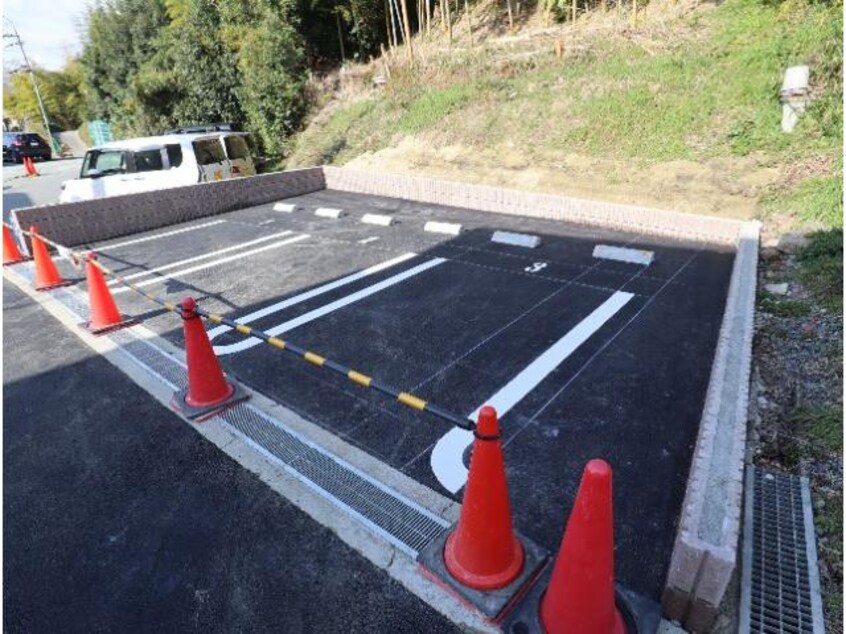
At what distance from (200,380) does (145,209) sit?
7.27m

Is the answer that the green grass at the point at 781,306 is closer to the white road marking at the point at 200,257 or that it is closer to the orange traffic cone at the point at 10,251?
the white road marking at the point at 200,257

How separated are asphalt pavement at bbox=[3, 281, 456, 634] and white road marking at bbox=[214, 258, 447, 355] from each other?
105cm

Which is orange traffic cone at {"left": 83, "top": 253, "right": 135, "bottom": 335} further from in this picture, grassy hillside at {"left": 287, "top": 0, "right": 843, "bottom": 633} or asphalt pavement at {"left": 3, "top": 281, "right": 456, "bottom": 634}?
grassy hillside at {"left": 287, "top": 0, "right": 843, "bottom": 633}

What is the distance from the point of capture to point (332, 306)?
5559mm

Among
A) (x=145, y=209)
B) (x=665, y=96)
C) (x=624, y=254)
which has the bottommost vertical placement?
(x=624, y=254)

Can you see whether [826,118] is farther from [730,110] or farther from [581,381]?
[581,381]

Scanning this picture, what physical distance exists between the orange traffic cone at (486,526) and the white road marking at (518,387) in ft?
2.08

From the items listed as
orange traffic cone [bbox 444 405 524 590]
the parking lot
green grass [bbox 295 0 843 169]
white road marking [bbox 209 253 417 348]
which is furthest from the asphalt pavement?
green grass [bbox 295 0 843 169]

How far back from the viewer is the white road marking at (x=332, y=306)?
4.68 m

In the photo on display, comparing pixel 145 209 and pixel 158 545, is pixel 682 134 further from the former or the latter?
pixel 158 545

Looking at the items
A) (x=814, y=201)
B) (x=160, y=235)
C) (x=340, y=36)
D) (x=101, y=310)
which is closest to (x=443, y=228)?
(x=101, y=310)

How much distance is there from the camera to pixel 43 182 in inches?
762

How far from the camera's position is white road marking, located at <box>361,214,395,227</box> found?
8.93m

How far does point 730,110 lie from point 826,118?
175 centimetres
